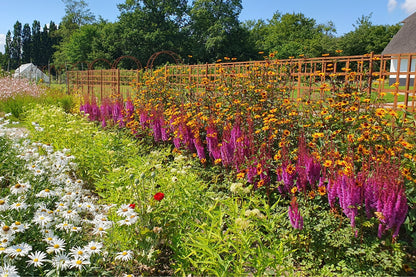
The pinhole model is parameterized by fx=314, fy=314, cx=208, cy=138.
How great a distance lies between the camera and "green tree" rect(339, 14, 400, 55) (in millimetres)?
26978

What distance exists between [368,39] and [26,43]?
6435cm

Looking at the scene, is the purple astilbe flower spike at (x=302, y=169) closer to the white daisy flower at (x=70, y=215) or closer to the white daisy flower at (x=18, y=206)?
the white daisy flower at (x=70, y=215)

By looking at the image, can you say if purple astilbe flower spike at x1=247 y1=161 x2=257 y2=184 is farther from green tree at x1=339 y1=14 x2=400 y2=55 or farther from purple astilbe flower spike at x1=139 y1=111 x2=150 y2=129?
green tree at x1=339 y1=14 x2=400 y2=55

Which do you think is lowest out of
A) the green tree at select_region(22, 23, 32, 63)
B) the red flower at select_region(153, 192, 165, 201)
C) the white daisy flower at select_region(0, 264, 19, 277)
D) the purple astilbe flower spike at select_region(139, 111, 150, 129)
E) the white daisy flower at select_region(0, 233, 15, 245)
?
the white daisy flower at select_region(0, 264, 19, 277)

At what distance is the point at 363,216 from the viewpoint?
7.36 feet

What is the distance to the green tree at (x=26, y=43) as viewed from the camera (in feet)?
202

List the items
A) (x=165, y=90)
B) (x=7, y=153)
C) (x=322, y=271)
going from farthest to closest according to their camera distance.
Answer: (x=165, y=90) → (x=7, y=153) → (x=322, y=271)

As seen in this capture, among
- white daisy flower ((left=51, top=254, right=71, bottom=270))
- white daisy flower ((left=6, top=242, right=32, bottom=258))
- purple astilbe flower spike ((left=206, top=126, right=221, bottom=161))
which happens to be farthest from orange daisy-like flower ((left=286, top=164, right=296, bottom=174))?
white daisy flower ((left=6, top=242, right=32, bottom=258))

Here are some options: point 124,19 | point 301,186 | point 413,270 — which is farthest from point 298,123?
point 124,19

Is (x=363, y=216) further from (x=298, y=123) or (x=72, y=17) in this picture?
(x=72, y=17)

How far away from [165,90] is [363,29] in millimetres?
28407

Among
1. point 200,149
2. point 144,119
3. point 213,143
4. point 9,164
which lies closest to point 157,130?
point 144,119

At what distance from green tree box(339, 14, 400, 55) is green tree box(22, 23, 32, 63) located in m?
58.1

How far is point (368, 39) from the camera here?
89.2 ft
